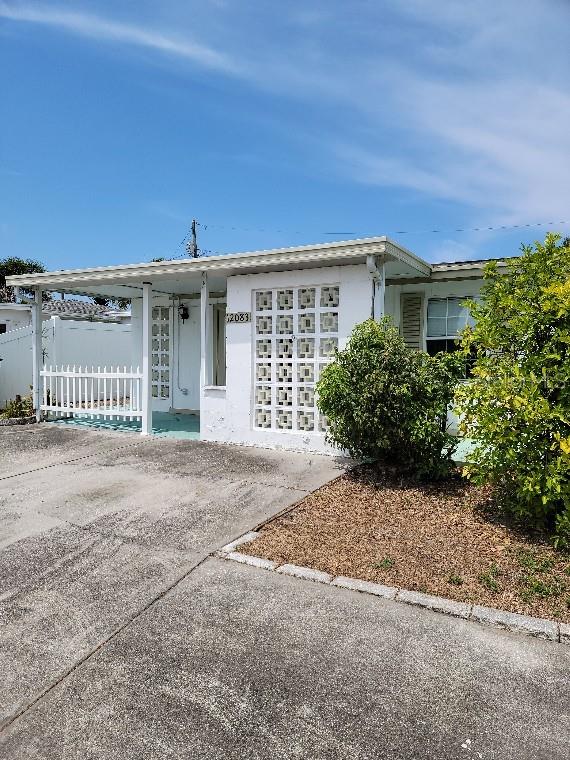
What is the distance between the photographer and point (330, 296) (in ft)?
25.5

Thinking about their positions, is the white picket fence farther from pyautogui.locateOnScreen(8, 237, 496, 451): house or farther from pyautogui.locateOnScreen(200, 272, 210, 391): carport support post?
pyautogui.locateOnScreen(200, 272, 210, 391): carport support post

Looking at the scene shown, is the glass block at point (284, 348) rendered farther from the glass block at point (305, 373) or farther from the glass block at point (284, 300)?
the glass block at point (284, 300)

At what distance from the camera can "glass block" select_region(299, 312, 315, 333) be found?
790cm

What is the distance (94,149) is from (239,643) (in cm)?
1705

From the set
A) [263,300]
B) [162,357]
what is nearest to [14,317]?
[162,357]

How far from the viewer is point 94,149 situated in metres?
16.4

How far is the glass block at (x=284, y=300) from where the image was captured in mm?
8086

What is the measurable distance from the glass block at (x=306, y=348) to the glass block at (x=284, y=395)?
0.56 meters

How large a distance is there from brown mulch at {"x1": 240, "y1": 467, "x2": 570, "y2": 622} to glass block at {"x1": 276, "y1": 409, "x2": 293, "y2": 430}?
7.06 feet

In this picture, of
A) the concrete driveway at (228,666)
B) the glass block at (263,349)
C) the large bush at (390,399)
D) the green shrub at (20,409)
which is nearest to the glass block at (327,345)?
the glass block at (263,349)

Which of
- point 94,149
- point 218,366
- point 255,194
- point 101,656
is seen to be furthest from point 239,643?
point 255,194

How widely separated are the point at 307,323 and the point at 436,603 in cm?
518

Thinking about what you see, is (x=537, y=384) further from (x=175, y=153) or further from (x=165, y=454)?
(x=175, y=153)

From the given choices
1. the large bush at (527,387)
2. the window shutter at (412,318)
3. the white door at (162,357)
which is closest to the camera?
the large bush at (527,387)
